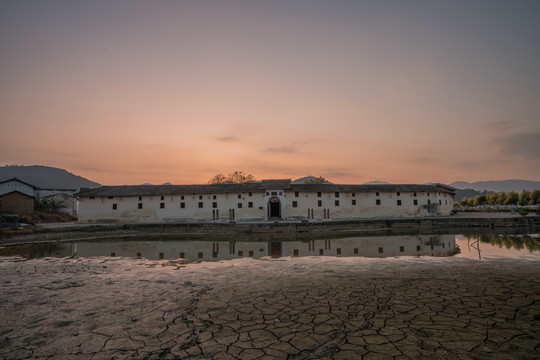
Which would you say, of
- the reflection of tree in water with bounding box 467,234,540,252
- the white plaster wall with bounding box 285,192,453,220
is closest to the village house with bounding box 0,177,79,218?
the white plaster wall with bounding box 285,192,453,220

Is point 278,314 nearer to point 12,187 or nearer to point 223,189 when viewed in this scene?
point 223,189

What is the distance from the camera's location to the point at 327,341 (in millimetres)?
4148

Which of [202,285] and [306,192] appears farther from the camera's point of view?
[306,192]

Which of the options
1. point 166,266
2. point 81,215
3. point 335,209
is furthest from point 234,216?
point 166,266

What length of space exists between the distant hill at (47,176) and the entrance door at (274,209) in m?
136

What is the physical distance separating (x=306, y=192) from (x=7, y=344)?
97.6 ft

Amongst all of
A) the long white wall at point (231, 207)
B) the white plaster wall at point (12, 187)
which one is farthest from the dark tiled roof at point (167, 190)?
the white plaster wall at point (12, 187)

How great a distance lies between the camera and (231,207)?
32.7m

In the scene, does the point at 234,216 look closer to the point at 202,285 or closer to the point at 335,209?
the point at 335,209

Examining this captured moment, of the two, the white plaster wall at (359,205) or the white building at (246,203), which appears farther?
the white plaster wall at (359,205)

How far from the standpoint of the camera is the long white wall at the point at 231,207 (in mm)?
32562

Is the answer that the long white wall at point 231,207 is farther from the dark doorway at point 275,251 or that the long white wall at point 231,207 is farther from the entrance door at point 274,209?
the dark doorway at point 275,251

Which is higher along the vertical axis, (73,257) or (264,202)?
(264,202)

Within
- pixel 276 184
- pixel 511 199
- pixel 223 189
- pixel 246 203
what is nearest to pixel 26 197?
pixel 223 189
